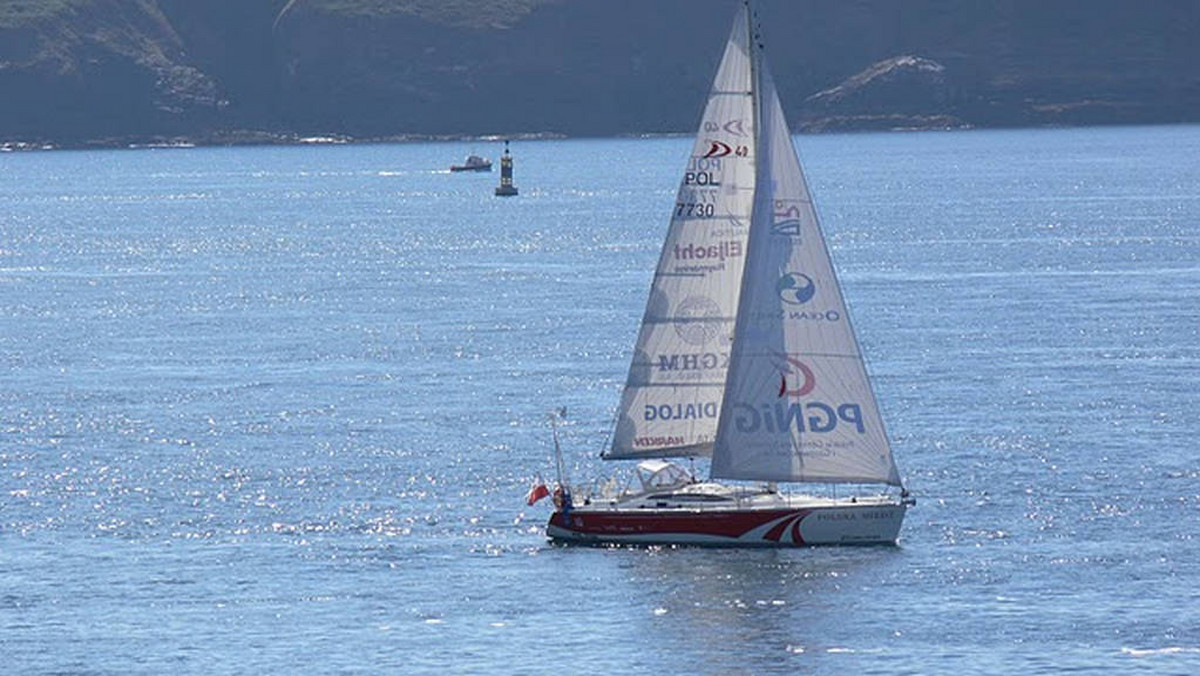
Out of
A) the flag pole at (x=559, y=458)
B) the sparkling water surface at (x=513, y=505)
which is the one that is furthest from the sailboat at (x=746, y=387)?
the flag pole at (x=559, y=458)

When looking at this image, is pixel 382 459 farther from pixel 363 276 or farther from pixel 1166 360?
pixel 363 276

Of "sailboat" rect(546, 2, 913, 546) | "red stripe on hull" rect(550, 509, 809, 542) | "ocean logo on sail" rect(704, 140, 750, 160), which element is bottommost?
"red stripe on hull" rect(550, 509, 809, 542)

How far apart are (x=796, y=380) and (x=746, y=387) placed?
1421 millimetres

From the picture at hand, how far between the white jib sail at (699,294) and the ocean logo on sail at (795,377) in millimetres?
1665

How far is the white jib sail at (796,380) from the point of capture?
258 feet

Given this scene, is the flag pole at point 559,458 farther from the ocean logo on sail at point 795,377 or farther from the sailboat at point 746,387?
the ocean logo on sail at point 795,377

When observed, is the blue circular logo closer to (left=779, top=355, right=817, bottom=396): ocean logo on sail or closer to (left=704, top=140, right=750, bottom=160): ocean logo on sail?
(left=779, top=355, right=817, bottom=396): ocean logo on sail

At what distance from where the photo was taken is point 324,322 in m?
150

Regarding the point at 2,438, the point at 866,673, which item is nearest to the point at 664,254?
the point at 866,673

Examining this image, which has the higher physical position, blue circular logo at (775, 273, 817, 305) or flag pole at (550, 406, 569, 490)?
blue circular logo at (775, 273, 817, 305)

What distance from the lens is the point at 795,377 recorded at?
79625mm

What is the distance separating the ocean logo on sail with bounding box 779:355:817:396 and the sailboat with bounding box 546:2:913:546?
28 mm

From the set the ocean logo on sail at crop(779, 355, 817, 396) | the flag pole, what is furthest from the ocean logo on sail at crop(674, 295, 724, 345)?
the flag pole

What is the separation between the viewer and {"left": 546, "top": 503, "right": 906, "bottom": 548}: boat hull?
78.9 metres
